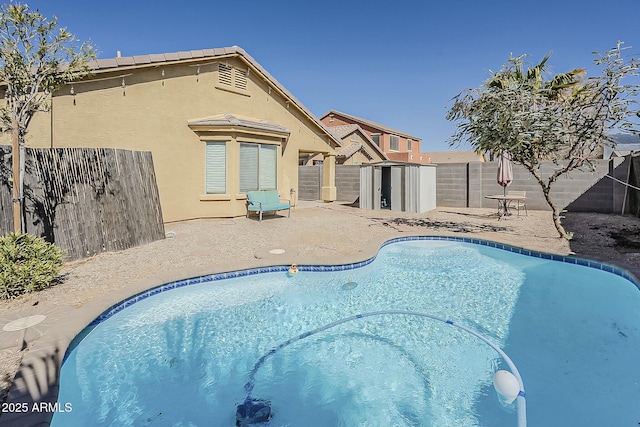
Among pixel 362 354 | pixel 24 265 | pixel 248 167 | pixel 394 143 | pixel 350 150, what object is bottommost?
pixel 362 354

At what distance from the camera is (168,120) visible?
40.7ft

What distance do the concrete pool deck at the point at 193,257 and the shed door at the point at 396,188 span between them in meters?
1.26

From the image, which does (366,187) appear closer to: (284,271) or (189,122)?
(189,122)

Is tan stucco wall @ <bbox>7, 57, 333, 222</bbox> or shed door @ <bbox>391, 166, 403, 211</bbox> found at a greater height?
tan stucco wall @ <bbox>7, 57, 333, 222</bbox>

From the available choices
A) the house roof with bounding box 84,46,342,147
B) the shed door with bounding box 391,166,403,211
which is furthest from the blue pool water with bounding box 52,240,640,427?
the shed door with bounding box 391,166,403,211

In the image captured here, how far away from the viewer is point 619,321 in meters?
5.76

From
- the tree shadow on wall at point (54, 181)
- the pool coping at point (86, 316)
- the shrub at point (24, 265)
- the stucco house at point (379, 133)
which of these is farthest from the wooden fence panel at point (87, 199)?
the stucco house at point (379, 133)

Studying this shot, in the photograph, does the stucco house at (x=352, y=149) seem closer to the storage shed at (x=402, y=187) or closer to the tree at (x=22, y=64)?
the storage shed at (x=402, y=187)

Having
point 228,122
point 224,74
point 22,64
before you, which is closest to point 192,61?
point 224,74

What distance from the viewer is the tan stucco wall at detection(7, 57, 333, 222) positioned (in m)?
10.3

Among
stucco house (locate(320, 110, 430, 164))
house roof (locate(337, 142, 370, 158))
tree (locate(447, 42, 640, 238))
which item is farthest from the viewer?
stucco house (locate(320, 110, 430, 164))

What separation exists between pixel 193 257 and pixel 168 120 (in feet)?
22.1

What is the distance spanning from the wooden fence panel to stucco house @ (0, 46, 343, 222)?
2.74 meters

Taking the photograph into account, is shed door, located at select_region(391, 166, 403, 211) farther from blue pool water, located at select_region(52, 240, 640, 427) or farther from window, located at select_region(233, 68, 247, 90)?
blue pool water, located at select_region(52, 240, 640, 427)
